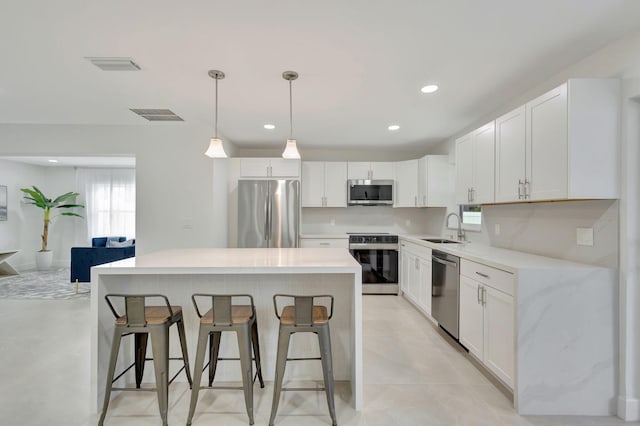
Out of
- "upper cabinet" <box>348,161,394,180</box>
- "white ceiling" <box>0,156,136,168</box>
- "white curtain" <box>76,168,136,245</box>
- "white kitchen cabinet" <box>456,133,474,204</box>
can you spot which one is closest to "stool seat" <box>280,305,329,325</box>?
"white kitchen cabinet" <box>456,133,474,204</box>

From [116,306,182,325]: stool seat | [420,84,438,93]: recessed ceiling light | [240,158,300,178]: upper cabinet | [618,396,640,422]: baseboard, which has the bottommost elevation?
[618,396,640,422]: baseboard

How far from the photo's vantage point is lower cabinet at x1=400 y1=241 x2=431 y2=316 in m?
3.63

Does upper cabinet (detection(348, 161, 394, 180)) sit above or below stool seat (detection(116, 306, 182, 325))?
above

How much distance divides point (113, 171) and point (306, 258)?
7256 millimetres

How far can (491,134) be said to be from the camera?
2.82 m

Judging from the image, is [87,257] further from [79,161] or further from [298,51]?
[298,51]

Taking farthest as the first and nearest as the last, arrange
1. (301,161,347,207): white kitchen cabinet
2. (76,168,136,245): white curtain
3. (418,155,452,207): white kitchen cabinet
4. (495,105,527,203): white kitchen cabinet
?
(76,168,136,245): white curtain, (301,161,347,207): white kitchen cabinet, (418,155,452,207): white kitchen cabinet, (495,105,527,203): white kitchen cabinet

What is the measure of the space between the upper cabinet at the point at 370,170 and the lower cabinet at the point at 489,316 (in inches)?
102

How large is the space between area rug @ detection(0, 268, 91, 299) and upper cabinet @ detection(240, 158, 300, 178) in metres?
3.21

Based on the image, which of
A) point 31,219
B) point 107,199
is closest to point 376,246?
point 107,199

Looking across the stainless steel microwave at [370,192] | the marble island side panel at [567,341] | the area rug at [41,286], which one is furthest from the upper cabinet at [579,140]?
the area rug at [41,286]

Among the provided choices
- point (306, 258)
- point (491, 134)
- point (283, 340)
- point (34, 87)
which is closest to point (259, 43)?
point (306, 258)

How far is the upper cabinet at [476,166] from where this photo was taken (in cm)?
285

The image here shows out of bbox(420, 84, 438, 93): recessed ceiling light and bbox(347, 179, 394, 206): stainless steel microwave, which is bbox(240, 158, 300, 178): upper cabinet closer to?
bbox(347, 179, 394, 206): stainless steel microwave
